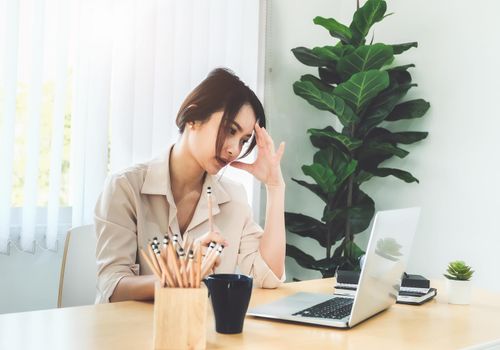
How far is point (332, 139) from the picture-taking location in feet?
9.70

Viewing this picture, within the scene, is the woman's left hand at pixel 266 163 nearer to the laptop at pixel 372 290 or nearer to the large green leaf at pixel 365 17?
the laptop at pixel 372 290

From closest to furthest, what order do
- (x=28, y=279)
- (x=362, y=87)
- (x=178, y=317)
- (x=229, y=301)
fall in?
1. (x=178, y=317)
2. (x=229, y=301)
3. (x=28, y=279)
4. (x=362, y=87)

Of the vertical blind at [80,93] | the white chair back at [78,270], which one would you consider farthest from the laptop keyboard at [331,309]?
the vertical blind at [80,93]

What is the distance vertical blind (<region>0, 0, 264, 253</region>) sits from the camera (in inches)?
86.7

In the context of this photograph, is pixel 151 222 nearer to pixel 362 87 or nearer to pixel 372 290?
pixel 372 290

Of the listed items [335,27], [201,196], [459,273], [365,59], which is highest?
[335,27]

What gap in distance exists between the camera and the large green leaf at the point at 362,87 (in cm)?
267

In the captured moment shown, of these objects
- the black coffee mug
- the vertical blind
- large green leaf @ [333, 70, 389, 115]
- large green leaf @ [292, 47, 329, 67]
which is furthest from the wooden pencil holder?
large green leaf @ [292, 47, 329, 67]

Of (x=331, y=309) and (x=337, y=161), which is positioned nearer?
(x=331, y=309)

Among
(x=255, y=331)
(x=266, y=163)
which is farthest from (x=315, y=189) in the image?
(x=255, y=331)

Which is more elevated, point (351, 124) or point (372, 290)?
point (351, 124)

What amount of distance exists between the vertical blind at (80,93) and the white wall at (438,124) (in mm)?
567

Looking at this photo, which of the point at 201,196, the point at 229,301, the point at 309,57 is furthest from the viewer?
the point at 309,57

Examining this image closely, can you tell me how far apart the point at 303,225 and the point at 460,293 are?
1.47 metres
